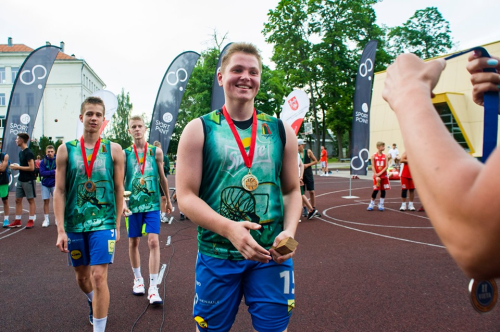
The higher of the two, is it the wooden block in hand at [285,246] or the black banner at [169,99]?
the black banner at [169,99]

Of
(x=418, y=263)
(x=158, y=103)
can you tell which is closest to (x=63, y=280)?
(x=418, y=263)

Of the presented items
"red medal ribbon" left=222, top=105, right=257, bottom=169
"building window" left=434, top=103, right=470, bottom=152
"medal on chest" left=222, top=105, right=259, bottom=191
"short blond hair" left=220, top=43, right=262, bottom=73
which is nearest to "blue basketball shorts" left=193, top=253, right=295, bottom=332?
"medal on chest" left=222, top=105, right=259, bottom=191

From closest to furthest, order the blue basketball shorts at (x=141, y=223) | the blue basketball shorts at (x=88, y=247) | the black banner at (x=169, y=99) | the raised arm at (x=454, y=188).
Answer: the raised arm at (x=454, y=188)
the blue basketball shorts at (x=88, y=247)
the blue basketball shorts at (x=141, y=223)
the black banner at (x=169, y=99)

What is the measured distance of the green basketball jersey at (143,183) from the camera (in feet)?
15.9

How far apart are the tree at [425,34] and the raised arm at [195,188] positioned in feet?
170

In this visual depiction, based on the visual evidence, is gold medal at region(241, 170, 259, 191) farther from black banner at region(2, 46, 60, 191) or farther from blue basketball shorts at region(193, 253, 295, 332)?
black banner at region(2, 46, 60, 191)

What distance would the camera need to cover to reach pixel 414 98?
807 mm

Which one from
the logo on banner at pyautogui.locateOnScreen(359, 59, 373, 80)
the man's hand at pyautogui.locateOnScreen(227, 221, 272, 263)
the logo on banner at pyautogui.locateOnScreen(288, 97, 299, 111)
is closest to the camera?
the man's hand at pyautogui.locateOnScreen(227, 221, 272, 263)

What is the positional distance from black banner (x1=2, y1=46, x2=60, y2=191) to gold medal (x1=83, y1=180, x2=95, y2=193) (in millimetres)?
9462

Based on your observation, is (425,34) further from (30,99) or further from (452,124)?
(30,99)

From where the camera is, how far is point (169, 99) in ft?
40.7

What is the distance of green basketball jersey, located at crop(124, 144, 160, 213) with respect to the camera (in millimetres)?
4848

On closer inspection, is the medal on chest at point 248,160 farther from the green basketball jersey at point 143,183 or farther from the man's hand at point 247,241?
the green basketball jersey at point 143,183

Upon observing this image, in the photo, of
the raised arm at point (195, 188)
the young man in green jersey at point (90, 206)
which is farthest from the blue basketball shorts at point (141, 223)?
the raised arm at point (195, 188)
